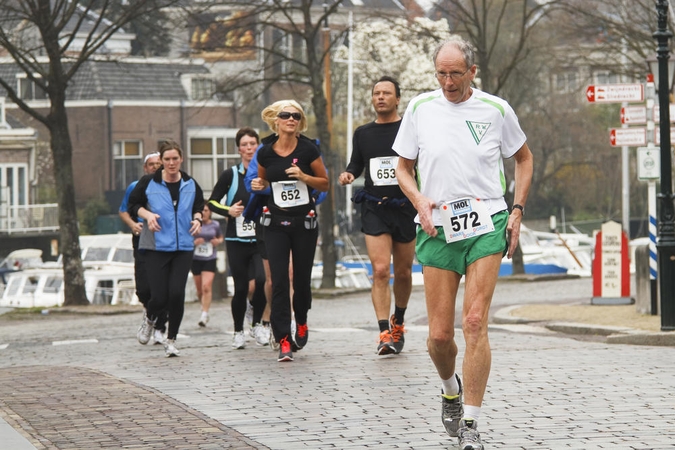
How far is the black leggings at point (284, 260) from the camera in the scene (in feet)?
37.5

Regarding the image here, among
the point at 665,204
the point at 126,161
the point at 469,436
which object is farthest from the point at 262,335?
the point at 126,161

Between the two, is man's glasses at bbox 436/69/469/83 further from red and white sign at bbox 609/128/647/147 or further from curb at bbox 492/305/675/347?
red and white sign at bbox 609/128/647/147

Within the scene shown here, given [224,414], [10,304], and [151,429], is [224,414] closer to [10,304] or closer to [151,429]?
[151,429]

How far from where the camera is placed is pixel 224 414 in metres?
8.45

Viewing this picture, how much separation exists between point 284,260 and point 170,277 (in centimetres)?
170

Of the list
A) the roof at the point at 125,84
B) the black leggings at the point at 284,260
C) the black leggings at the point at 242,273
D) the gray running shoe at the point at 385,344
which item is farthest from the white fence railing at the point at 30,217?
the gray running shoe at the point at 385,344

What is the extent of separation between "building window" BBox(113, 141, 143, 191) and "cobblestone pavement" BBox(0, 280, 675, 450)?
48528 millimetres

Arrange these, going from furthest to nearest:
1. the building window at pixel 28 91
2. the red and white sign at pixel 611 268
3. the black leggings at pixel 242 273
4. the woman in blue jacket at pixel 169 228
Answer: the building window at pixel 28 91
the red and white sign at pixel 611 268
the black leggings at pixel 242 273
the woman in blue jacket at pixel 169 228

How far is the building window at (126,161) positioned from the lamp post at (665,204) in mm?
48017

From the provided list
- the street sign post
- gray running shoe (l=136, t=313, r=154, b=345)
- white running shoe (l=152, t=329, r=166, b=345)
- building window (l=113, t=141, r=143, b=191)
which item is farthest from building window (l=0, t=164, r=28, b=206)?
white running shoe (l=152, t=329, r=166, b=345)

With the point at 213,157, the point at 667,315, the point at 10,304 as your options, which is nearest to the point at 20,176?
the point at 213,157

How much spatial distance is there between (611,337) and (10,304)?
92.4 feet

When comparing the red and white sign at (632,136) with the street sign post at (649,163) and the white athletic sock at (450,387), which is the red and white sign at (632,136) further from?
the white athletic sock at (450,387)

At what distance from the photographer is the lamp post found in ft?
49.1
